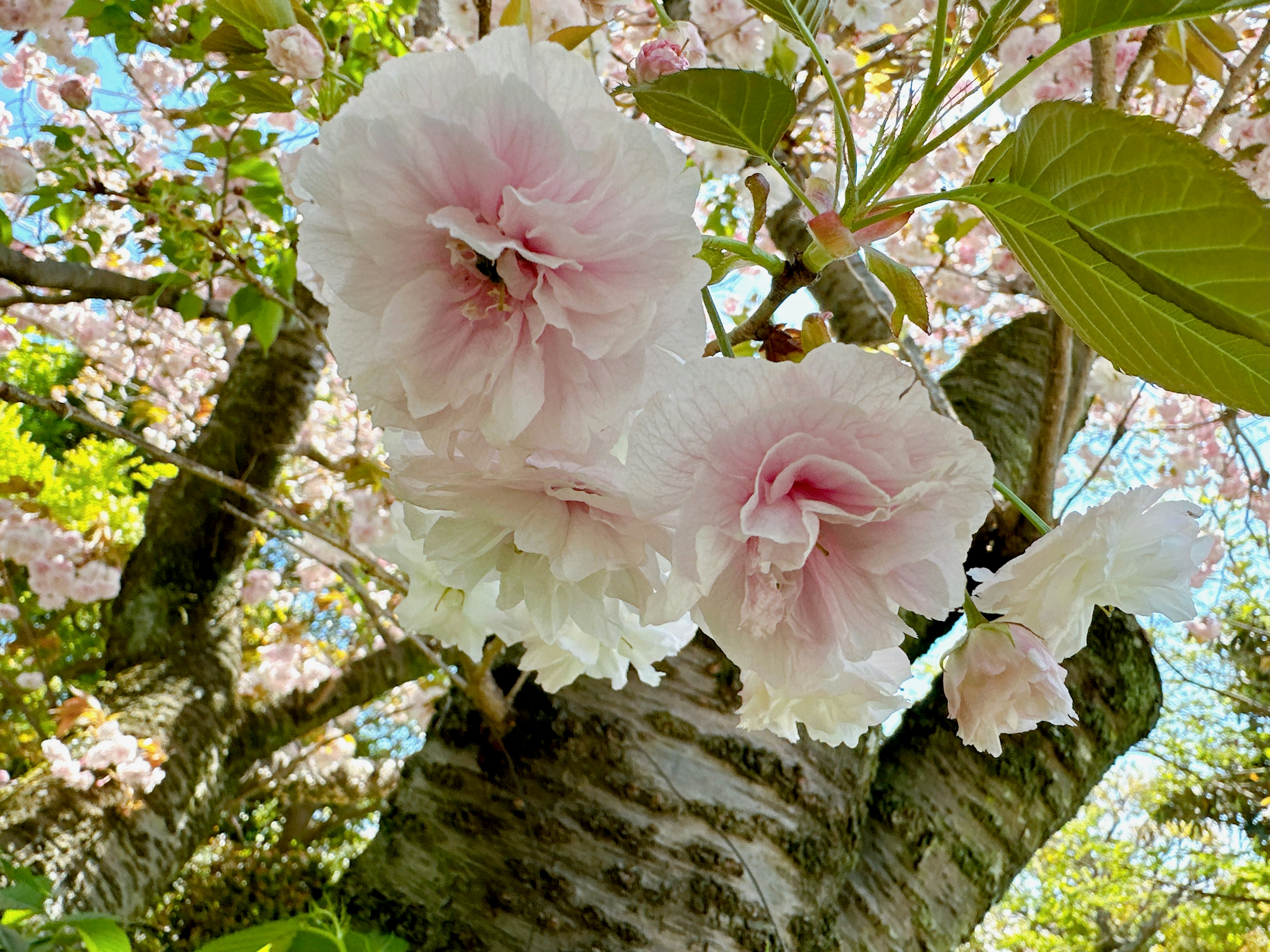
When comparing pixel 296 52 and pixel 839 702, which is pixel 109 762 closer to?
pixel 296 52

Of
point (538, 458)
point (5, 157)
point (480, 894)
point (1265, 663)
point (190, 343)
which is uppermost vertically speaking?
point (1265, 663)

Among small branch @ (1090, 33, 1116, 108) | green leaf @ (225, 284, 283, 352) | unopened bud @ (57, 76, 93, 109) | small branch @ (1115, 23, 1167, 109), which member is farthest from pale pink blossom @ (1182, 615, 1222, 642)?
unopened bud @ (57, 76, 93, 109)

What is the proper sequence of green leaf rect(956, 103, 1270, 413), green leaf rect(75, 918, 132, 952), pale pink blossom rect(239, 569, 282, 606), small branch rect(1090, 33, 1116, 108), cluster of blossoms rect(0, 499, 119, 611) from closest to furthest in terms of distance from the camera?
1. green leaf rect(956, 103, 1270, 413)
2. green leaf rect(75, 918, 132, 952)
3. small branch rect(1090, 33, 1116, 108)
4. cluster of blossoms rect(0, 499, 119, 611)
5. pale pink blossom rect(239, 569, 282, 606)

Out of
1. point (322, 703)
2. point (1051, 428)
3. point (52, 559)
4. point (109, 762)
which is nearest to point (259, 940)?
point (1051, 428)

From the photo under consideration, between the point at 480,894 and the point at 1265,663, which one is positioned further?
the point at 1265,663

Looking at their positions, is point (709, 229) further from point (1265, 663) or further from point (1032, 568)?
point (1265, 663)

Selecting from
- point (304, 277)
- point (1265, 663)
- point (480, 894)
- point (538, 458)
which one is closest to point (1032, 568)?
point (538, 458)

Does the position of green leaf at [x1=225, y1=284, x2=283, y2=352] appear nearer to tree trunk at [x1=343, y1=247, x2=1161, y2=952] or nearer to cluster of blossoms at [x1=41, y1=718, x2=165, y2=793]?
tree trunk at [x1=343, y1=247, x2=1161, y2=952]

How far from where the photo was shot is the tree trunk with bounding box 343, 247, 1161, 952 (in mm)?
1020

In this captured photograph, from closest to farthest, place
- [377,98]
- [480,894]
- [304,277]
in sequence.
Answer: [377,98], [304,277], [480,894]

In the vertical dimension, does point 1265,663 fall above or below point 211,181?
above

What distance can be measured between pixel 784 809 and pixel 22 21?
2.81m

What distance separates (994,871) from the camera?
1.23 meters

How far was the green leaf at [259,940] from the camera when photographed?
0.72 metres
